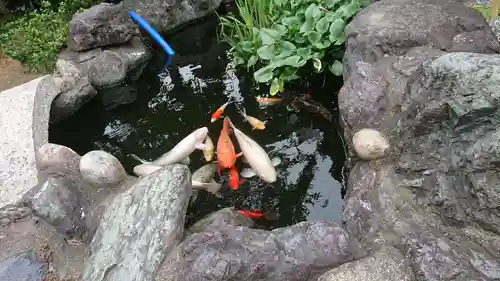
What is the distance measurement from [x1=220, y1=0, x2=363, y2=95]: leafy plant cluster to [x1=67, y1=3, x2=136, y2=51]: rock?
1622 mm

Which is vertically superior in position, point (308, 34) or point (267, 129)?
point (308, 34)

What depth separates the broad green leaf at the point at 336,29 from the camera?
5273 mm

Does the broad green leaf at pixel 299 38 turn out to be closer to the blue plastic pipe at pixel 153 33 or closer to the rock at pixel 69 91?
the blue plastic pipe at pixel 153 33

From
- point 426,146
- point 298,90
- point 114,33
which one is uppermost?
point 426,146

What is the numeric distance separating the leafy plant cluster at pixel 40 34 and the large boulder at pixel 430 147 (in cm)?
411

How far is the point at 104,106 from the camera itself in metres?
6.04

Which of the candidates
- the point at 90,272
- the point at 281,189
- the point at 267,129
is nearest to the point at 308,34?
the point at 267,129

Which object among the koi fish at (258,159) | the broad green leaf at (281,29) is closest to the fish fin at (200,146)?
the koi fish at (258,159)

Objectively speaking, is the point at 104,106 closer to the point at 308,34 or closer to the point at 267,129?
the point at 267,129

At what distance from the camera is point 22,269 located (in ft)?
11.8

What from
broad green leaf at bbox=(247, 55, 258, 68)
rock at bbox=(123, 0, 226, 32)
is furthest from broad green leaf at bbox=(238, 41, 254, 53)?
rock at bbox=(123, 0, 226, 32)

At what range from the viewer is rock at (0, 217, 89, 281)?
3.67m

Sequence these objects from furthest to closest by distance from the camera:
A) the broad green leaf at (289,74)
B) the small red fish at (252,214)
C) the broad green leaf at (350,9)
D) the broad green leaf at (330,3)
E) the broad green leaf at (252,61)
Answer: the broad green leaf at (252,61) → the broad green leaf at (330,3) → the broad green leaf at (289,74) → the broad green leaf at (350,9) → the small red fish at (252,214)

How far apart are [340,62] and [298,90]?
610 millimetres
